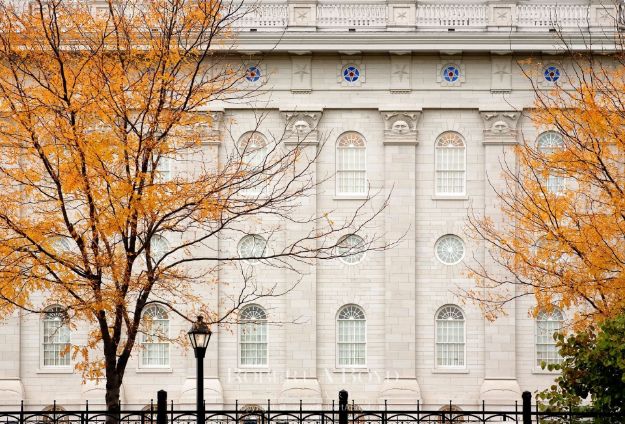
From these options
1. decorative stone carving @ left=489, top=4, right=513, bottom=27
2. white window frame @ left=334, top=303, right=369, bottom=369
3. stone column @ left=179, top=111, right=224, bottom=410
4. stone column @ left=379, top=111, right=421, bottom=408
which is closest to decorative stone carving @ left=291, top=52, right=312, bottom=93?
stone column @ left=379, top=111, right=421, bottom=408

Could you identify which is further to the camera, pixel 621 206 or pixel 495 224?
pixel 495 224

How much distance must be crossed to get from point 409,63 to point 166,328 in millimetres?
12800

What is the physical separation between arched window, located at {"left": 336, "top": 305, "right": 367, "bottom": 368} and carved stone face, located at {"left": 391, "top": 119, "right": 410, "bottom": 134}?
21.0ft

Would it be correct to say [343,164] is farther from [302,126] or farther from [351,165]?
[302,126]

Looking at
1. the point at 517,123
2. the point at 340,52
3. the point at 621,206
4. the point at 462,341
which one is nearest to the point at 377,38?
the point at 340,52

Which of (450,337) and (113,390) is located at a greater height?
(450,337)

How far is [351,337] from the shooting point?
4456 cm

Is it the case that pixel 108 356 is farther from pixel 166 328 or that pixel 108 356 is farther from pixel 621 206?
pixel 166 328

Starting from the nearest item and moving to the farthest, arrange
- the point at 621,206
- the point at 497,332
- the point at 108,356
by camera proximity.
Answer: the point at 108,356 < the point at 621,206 < the point at 497,332

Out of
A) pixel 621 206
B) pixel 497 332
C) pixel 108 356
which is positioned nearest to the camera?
pixel 108 356

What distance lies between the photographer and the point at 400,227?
146 feet

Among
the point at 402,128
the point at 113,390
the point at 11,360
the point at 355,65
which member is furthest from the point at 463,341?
the point at 113,390

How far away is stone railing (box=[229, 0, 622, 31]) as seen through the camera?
4459cm

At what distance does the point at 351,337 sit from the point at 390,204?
4.90 m
